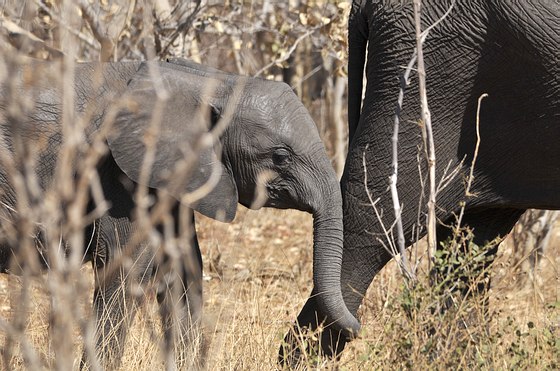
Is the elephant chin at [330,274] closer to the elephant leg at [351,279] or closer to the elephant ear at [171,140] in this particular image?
the elephant leg at [351,279]

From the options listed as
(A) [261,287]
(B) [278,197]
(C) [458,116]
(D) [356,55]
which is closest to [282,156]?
(B) [278,197]

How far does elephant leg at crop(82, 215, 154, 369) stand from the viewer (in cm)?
412

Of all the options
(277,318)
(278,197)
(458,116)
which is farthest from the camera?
(277,318)

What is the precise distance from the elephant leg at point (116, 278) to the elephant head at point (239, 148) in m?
0.23

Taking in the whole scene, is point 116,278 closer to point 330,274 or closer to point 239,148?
point 239,148

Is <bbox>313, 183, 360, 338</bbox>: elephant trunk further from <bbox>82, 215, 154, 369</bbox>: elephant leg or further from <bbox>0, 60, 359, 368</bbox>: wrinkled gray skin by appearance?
<bbox>82, 215, 154, 369</bbox>: elephant leg

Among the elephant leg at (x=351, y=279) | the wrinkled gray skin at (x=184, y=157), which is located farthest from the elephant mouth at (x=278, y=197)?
the elephant leg at (x=351, y=279)

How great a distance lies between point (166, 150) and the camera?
428 centimetres

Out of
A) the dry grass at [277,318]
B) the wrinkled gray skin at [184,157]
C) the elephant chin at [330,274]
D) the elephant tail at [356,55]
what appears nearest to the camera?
the dry grass at [277,318]

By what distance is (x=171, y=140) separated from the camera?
4277 millimetres

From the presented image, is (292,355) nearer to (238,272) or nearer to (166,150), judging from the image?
(166,150)

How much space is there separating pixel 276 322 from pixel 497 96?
1.40 meters

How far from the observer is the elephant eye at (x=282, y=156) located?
4277 millimetres

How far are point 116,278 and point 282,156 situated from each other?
0.80 m
